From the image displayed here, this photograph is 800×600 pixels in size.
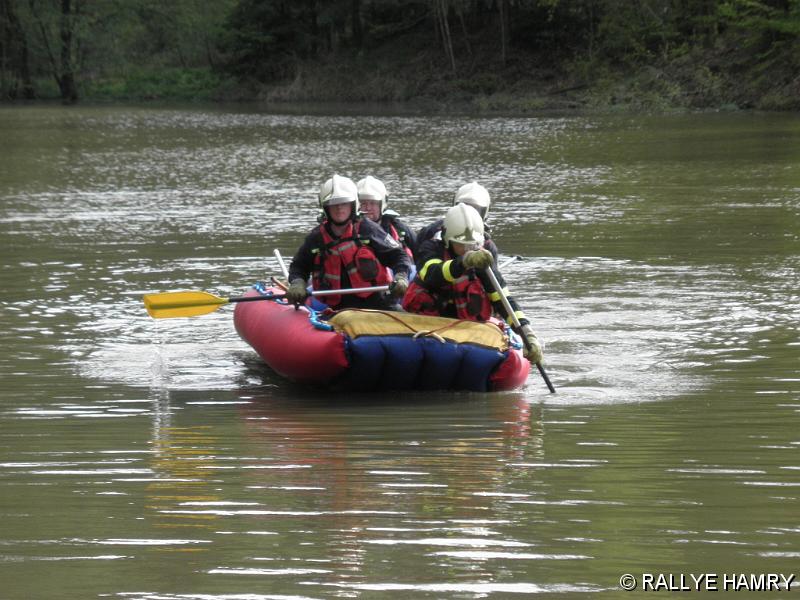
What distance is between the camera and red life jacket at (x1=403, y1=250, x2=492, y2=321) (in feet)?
26.5

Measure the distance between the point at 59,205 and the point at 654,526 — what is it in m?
16.4

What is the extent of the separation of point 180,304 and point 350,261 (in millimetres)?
1192

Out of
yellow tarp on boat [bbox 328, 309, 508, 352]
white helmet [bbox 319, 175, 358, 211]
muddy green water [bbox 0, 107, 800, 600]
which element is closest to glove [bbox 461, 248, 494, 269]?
yellow tarp on boat [bbox 328, 309, 508, 352]

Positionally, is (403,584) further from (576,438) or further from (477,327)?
(477,327)

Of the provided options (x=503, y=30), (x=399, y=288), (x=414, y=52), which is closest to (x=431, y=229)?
(x=399, y=288)

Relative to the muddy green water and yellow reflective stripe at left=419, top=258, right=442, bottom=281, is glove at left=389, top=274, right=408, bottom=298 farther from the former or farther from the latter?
the muddy green water

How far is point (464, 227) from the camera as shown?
7.87 meters

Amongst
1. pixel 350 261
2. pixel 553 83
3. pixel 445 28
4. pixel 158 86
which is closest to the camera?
pixel 350 261

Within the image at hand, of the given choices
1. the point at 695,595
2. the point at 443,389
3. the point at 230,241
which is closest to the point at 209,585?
the point at 695,595

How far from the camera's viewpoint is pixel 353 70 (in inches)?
2263

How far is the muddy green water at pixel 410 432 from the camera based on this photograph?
4.40m

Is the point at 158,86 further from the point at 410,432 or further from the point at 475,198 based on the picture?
the point at 410,432

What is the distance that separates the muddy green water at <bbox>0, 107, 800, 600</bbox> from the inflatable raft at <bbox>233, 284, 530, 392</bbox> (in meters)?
0.14

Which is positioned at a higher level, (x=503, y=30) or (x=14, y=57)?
(x=503, y=30)
